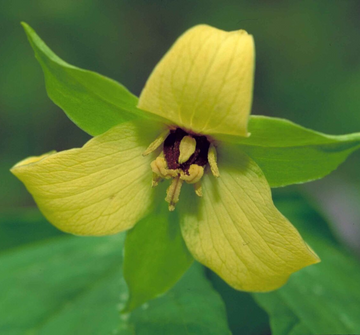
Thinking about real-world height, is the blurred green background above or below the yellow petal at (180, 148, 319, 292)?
below

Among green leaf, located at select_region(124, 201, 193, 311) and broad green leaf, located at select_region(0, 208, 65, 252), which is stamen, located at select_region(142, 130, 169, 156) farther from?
broad green leaf, located at select_region(0, 208, 65, 252)

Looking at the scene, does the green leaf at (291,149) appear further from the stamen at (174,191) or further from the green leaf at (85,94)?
the green leaf at (85,94)

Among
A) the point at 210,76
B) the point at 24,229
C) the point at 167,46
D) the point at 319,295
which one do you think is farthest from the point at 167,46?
the point at 210,76

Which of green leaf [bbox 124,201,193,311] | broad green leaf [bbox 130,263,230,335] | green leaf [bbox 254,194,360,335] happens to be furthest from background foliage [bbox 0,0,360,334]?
green leaf [bbox 124,201,193,311]

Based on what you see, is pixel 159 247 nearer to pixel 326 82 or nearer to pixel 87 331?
pixel 87 331

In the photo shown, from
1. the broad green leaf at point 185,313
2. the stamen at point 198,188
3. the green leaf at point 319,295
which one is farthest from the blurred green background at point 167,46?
the stamen at point 198,188

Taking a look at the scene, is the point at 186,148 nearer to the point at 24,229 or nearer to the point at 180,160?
the point at 180,160
